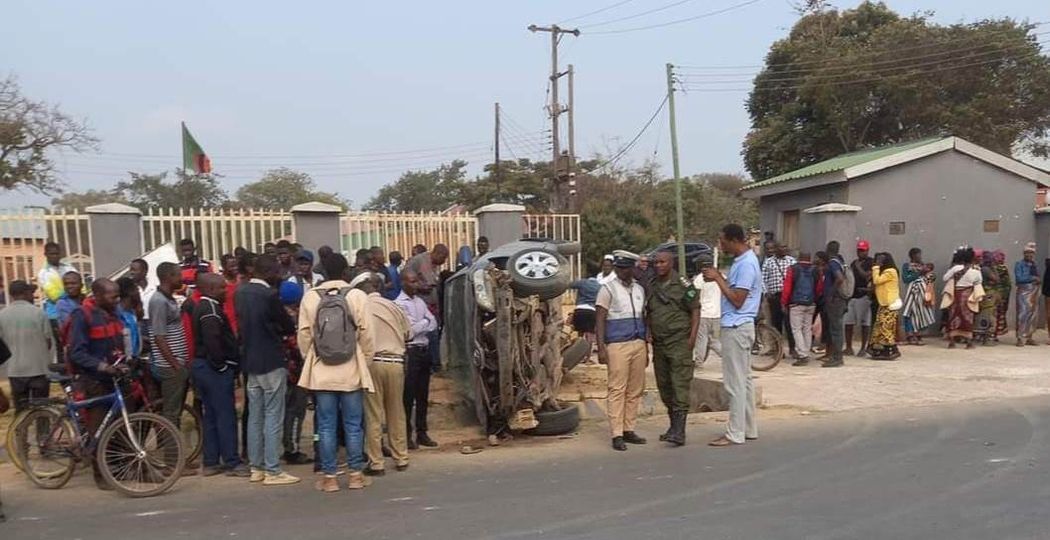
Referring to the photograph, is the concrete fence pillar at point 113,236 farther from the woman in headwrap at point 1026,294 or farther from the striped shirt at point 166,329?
the woman in headwrap at point 1026,294

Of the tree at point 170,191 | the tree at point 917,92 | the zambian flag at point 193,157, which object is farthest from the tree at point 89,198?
the tree at point 917,92

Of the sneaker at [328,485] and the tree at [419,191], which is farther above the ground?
the tree at [419,191]

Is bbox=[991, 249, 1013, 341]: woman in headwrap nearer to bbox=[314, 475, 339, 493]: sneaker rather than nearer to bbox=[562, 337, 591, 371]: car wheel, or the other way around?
bbox=[562, 337, 591, 371]: car wheel

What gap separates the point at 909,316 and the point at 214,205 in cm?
3381

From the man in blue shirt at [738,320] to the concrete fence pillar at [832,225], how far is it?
6771 millimetres

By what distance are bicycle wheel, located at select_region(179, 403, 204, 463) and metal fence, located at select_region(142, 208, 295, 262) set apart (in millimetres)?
4938

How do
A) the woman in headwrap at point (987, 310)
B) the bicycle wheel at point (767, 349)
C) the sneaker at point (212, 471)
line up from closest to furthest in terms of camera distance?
1. the sneaker at point (212, 471)
2. the bicycle wheel at point (767, 349)
3. the woman in headwrap at point (987, 310)

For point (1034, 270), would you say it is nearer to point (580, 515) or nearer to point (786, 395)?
point (786, 395)

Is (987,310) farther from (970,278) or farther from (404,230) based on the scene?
(404,230)

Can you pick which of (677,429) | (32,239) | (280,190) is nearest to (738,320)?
(677,429)

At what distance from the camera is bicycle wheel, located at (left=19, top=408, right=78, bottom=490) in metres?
6.06

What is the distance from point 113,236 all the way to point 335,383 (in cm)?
735

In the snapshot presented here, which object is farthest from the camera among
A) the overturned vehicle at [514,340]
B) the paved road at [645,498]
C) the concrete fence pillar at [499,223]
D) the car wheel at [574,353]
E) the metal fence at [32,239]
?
the concrete fence pillar at [499,223]

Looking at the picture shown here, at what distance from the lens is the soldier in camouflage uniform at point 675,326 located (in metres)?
6.89
